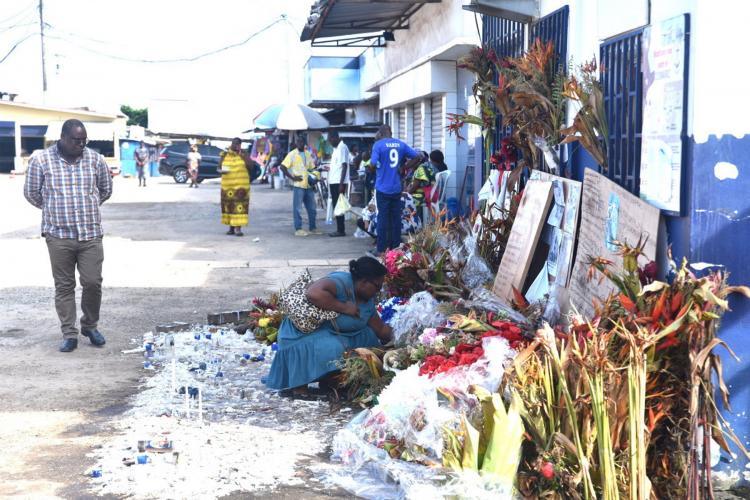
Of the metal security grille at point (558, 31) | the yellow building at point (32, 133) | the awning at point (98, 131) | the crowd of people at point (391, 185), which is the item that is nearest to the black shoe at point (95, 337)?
the metal security grille at point (558, 31)

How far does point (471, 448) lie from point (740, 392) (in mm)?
1417

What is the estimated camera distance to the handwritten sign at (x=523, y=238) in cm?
701

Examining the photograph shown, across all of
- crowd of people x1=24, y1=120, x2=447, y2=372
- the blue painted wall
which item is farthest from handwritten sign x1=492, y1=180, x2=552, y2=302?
the blue painted wall

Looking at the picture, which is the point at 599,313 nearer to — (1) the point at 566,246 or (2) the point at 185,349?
(1) the point at 566,246

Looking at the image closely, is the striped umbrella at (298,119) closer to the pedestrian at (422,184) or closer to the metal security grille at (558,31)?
the pedestrian at (422,184)

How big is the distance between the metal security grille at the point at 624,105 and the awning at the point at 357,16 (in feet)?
27.0

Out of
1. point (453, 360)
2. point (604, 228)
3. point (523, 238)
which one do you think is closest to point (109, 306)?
point (523, 238)

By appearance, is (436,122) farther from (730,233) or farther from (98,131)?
(98,131)

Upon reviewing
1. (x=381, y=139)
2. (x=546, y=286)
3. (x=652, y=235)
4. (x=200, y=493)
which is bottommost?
(x=200, y=493)

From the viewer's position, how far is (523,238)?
722 cm

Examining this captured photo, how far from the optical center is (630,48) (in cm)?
573

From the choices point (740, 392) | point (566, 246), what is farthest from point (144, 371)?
point (740, 392)

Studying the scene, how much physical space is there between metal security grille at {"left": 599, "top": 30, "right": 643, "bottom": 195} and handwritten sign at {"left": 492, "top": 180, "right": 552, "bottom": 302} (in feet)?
3.21

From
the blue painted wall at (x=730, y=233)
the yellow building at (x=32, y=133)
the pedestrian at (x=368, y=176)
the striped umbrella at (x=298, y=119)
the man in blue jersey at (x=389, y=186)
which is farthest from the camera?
the yellow building at (x=32, y=133)
